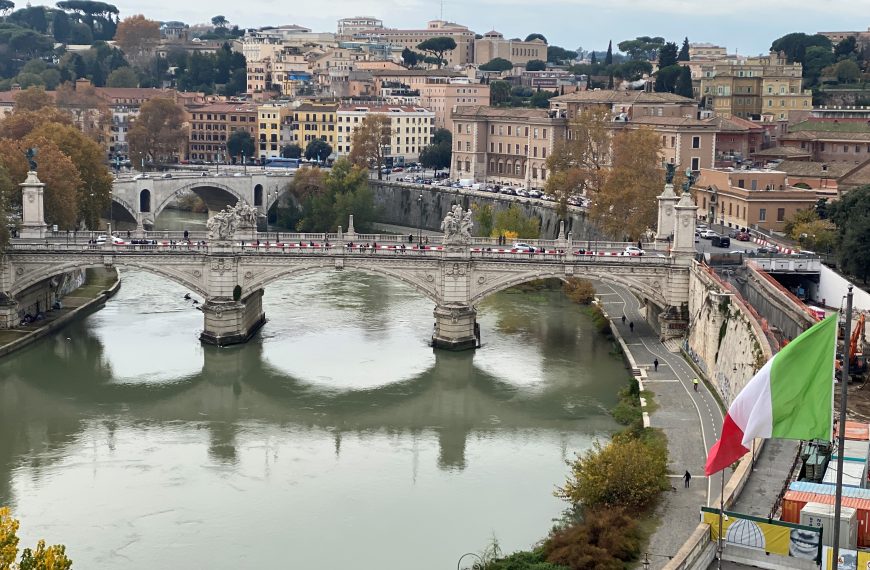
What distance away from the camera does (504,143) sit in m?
71.4

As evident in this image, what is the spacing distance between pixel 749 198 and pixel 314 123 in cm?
4364

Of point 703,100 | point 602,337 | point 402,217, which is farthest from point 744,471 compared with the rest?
point 703,100

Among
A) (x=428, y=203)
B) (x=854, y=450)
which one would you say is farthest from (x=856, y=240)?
(x=428, y=203)

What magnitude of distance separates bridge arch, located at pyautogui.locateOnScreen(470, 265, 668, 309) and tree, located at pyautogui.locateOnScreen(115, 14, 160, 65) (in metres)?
91.7

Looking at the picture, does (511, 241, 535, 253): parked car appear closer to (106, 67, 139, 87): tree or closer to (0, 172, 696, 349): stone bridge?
(0, 172, 696, 349): stone bridge

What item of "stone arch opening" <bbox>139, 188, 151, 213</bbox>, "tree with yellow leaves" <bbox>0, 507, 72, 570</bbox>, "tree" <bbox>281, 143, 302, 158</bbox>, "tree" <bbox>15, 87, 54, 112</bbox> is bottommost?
"tree with yellow leaves" <bbox>0, 507, 72, 570</bbox>

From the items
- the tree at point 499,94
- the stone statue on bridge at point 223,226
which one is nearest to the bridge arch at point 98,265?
the stone statue on bridge at point 223,226

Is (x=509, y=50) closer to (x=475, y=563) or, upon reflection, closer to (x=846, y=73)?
(x=846, y=73)

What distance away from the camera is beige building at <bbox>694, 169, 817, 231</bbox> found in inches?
1831

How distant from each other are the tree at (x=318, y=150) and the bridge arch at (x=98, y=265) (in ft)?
145

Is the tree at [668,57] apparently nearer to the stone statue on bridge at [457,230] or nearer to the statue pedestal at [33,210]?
the stone statue on bridge at [457,230]

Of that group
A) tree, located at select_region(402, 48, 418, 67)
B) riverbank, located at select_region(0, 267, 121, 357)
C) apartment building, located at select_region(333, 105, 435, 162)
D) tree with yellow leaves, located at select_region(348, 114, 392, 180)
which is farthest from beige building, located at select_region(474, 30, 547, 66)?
riverbank, located at select_region(0, 267, 121, 357)

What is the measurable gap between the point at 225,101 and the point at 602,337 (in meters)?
60.1

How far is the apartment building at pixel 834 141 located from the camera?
186ft
